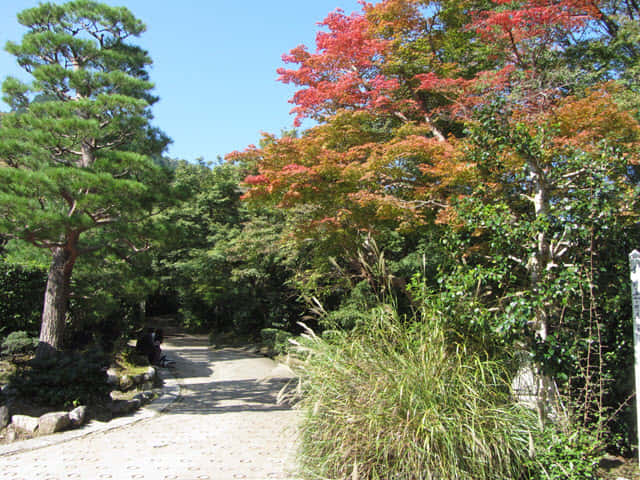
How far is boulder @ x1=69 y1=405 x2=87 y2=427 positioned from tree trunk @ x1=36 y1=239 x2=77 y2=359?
4.04 feet

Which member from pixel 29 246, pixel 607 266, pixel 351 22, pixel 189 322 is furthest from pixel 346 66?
pixel 189 322

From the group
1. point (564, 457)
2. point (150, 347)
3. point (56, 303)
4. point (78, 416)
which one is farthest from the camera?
point (150, 347)

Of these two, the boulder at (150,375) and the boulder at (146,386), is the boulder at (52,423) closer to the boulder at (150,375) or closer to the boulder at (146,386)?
the boulder at (146,386)

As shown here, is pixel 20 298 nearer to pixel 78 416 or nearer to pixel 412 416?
pixel 78 416

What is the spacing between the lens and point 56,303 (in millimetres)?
6273

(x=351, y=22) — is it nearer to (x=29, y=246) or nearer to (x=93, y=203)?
(x=93, y=203)

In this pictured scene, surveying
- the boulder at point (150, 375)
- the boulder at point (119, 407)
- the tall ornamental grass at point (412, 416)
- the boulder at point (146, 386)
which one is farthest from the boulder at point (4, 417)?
the tall ornamental grass at point (412, 416)

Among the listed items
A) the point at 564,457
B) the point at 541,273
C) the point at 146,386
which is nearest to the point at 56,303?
the point at 146,386

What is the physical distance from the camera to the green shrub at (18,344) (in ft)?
23.7

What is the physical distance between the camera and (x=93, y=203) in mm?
5418

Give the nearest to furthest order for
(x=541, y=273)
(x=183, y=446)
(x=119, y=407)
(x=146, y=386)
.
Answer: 1. (x=541, y=273)
2. (x=183, y=446)
3. (x=119, y=407)
4. (x=146, y=386)

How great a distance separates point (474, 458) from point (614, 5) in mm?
8628

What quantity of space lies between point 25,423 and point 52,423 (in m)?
0.29

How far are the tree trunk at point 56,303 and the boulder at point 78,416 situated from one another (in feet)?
4.04
